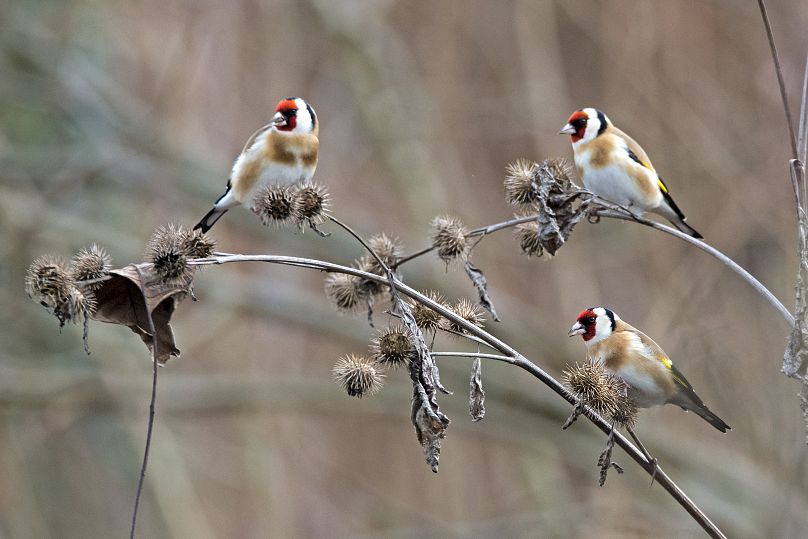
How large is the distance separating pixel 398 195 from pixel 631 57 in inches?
85.1

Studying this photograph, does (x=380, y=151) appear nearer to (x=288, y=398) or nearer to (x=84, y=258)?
(x=288, y=398)

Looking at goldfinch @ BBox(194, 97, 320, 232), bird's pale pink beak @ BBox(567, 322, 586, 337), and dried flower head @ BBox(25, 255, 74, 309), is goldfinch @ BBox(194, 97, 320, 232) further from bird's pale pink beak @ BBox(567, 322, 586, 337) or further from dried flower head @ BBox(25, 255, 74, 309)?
dried flower head @ BBox(25, 255, 74, 309)

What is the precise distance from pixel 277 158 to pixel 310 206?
3.68ft

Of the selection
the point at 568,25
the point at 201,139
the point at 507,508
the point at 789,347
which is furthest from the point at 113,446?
the point at 789,347

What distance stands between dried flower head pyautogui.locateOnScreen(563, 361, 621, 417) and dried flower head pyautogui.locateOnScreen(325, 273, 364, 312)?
608mm

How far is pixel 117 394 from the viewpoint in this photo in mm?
7562

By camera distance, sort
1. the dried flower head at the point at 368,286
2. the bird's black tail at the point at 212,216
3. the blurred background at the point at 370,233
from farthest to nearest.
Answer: the blurred background at the point at 370,233
the bird's black tail at the point at 212,216
the dried flower head at the point at 368,286

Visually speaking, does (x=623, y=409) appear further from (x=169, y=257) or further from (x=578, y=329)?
(x=169, y=257)

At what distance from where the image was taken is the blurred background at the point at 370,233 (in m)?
7.50

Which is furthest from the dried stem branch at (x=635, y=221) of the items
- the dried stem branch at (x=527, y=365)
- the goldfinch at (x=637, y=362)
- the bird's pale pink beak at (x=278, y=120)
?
the bird's pale pink beak at (x=278, y=120)

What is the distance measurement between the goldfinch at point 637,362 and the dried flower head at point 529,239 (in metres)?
0.50

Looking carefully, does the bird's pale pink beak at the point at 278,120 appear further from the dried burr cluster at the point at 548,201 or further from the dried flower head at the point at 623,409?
the dried flower head at the point at 623,409

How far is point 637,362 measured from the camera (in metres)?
3.46

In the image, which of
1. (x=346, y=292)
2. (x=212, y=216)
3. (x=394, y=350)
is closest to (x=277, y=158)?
(x=212, y=216)
